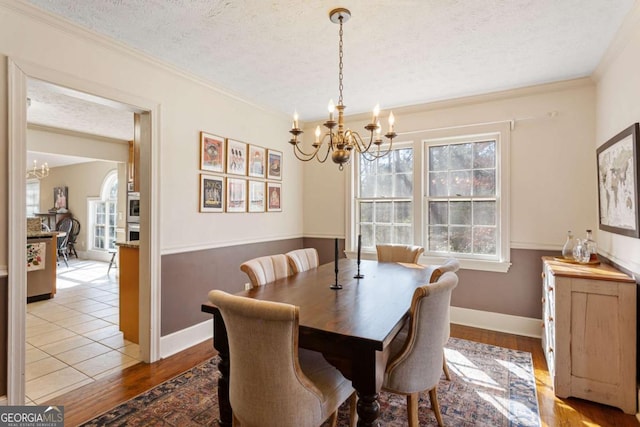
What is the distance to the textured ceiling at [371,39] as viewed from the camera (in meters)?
2.01

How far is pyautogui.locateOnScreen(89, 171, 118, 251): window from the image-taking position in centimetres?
802

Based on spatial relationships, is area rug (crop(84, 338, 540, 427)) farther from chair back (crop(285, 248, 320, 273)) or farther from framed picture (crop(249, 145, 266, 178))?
framed picture (crop(249, 145, 266, 178))

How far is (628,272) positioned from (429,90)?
2.30 meters

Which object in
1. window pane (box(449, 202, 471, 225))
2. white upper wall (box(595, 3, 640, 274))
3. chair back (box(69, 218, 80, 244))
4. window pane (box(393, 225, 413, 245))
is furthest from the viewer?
chair back (box(69, 218, 80, 244))

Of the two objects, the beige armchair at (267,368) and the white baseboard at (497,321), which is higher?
the beige armchair at (267,368)

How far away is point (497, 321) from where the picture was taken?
137 inches

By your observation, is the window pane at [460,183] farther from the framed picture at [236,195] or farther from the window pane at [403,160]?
the framed picture at [236,195]

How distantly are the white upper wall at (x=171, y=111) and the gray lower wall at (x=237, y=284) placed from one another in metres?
0.16

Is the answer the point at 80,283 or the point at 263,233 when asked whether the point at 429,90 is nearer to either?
the point at 263,233

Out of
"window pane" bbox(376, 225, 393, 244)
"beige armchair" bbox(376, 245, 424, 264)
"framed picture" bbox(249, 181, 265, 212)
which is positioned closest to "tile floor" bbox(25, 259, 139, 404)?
"framed picture" bbox(249, 181, 265, 212)

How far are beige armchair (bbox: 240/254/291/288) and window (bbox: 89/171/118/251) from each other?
282 inches

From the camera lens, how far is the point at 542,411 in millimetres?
2121

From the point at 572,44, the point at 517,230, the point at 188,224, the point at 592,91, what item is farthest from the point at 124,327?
the point at 592,91

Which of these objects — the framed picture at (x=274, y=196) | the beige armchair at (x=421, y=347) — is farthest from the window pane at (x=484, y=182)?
the framed picture at (x=274, y=196)
